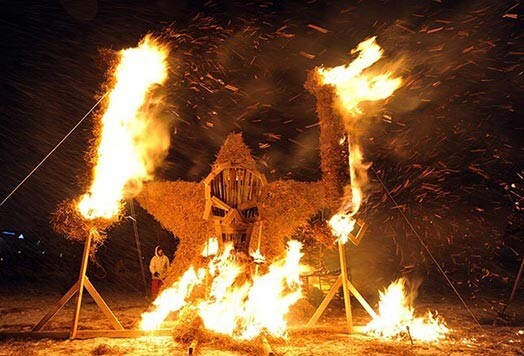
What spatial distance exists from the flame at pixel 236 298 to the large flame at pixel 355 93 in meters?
1.54

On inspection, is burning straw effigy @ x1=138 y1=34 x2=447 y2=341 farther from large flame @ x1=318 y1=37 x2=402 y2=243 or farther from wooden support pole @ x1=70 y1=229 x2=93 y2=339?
wooden support pole @ x1=70 y1=229 x2=93 y2=339

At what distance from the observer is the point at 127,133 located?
23.6 feet

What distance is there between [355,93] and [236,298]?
17.2 feet

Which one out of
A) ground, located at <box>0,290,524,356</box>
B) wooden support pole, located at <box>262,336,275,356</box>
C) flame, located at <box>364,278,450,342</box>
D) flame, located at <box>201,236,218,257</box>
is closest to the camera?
wooden support pole, located at <box>262,336,275,356</box>

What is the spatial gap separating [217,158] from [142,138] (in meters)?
1.78

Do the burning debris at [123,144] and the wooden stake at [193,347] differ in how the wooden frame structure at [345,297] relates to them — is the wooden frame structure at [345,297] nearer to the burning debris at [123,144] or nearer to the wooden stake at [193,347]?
the wooden stake at [193,347]

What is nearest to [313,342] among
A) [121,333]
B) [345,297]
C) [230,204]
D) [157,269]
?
[345,297]

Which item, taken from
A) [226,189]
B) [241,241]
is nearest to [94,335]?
[241,241]

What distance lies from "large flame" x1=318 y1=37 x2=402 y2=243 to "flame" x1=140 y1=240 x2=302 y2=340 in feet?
5.06

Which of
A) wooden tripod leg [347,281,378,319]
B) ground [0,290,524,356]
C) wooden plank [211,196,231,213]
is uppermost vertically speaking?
wooden plank [211,196,231,213]

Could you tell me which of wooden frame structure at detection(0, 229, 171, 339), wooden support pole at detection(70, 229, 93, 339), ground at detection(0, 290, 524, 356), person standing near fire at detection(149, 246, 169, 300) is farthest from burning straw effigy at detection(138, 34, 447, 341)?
person standing near fire at detection(149, 246, 169, 300)

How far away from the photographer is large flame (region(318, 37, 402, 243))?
24.4ft

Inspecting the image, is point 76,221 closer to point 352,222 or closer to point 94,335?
point 94,335

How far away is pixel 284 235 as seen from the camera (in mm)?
7734
